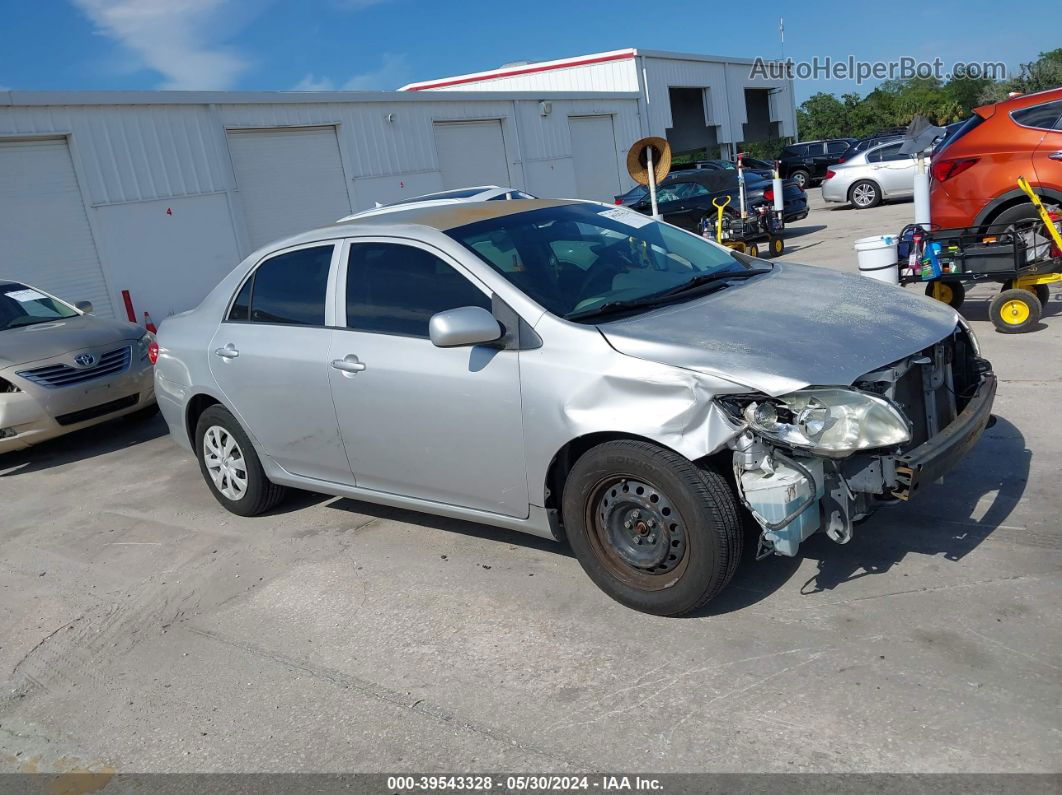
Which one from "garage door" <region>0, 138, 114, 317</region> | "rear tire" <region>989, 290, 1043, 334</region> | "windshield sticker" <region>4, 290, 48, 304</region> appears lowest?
"rear tire" <region>989, 290, 1043, 334</region>

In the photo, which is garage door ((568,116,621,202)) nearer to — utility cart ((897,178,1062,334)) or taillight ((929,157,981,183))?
taillight ((929,157,981,183))

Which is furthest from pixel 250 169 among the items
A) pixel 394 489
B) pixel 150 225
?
pixel 394 489

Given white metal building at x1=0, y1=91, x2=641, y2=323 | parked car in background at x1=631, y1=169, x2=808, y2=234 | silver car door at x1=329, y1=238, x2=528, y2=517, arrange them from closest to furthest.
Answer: silver car door at x1=329, y1=238, x2=528, y2=517
white metal building at x1=0, y1=91, x2=641, y2=323
parked car in background at x1=631, y1=169, x2=808, y2=234

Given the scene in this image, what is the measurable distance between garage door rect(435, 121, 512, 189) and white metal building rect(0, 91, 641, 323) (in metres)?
0.04

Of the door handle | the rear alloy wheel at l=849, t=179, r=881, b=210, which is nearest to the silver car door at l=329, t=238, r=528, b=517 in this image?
the door handle

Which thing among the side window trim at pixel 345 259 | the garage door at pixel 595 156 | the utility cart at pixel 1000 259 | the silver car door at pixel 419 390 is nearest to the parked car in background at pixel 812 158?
the garage door at pixel 595 156

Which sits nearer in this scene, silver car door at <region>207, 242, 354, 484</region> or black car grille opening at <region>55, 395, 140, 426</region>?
silver car door at <region>207, 242, 354, 484</region>

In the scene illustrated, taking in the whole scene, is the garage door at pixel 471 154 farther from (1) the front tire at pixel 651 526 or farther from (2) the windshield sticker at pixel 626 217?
(1) the front tire at pixel 651 526

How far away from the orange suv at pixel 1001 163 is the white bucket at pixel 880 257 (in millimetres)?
1069

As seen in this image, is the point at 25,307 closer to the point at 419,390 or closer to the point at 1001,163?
the point at 419,390

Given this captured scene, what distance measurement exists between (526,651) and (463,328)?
1.38 m

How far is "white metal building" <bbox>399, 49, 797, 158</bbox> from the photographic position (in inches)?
1148

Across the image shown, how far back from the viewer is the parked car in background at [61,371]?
7.77 meters

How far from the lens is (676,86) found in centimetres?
3189
